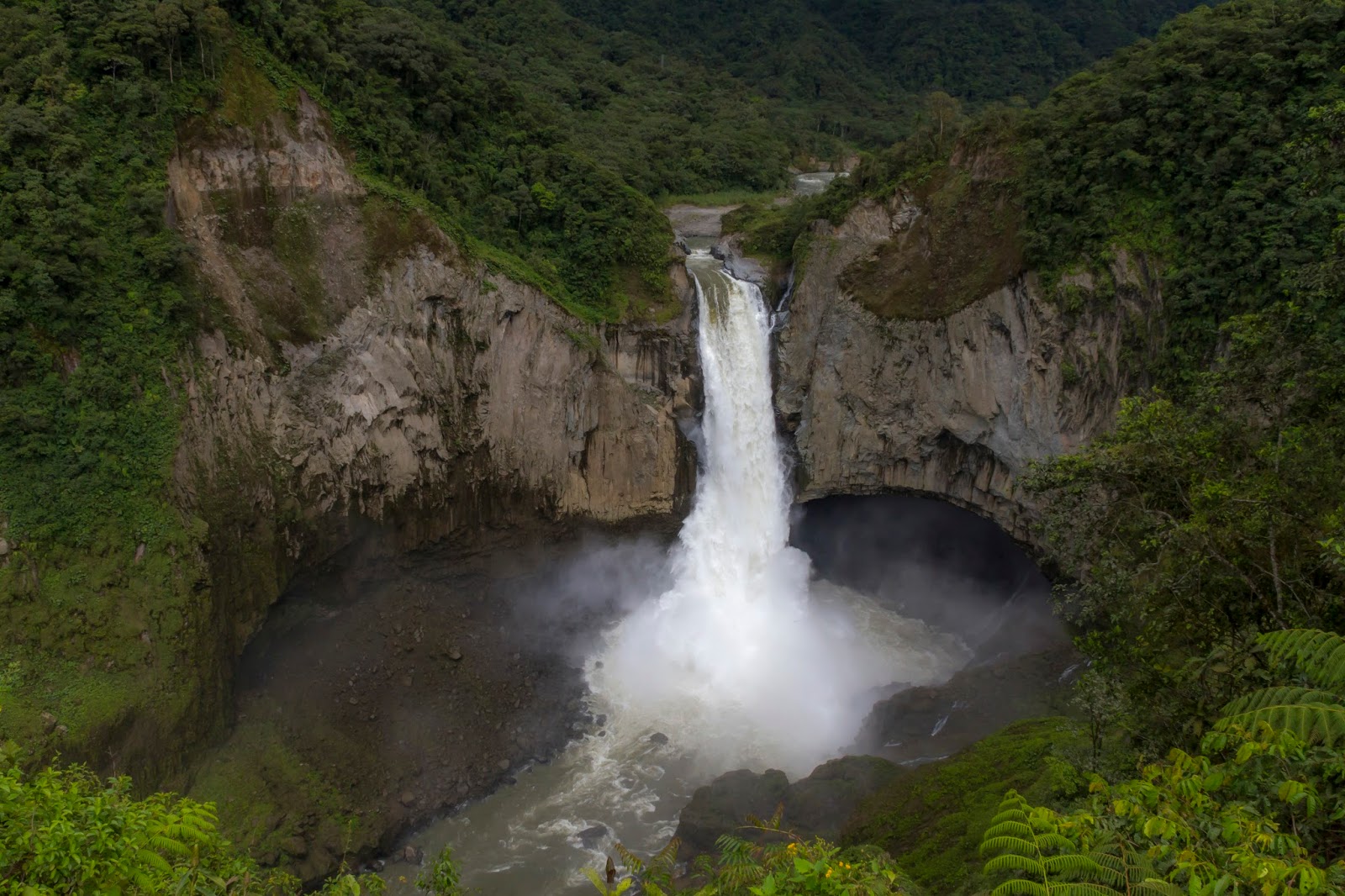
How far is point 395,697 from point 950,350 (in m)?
19.8

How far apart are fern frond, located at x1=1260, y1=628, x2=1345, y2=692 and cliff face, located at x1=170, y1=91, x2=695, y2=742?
64.4 feet

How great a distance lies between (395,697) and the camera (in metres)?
21.0

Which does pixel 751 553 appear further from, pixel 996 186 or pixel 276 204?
pixel 276 204

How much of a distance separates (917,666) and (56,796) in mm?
24360

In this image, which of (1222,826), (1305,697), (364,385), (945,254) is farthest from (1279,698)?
(945,254)

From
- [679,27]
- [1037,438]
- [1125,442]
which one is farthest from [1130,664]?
[679,27]

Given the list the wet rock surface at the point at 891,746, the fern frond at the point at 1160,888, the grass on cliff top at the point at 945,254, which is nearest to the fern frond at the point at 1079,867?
the fern frond at the point at 1160,888

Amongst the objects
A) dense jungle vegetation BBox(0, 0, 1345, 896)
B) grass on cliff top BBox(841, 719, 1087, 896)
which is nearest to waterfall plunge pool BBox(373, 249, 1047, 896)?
dense jungle vegetation BBox(0, 0, 1345, 896)

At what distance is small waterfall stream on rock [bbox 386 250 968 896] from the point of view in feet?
60.7

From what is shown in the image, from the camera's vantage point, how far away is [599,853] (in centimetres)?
1786

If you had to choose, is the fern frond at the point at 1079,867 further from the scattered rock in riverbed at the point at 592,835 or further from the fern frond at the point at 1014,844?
Answer: the scattered rock in riverbed at the point at 592,835

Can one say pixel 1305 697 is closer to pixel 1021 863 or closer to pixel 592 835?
pixel 1021 863

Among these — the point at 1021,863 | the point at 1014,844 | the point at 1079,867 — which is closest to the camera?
the point at 1079,867

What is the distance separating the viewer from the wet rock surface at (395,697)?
17469 mm
